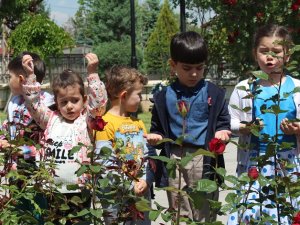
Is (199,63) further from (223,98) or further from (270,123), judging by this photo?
(270,123)

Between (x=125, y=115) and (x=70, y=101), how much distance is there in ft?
0.95

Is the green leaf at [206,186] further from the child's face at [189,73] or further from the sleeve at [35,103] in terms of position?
the sleeve at [35,103]

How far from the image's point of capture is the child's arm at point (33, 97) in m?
3.41

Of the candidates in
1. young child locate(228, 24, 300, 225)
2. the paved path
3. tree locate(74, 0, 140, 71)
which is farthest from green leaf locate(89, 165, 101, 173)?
tree locate(74, 0, 140, 71)

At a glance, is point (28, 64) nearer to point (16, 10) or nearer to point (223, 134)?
point (223, 134)

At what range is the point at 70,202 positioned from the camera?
2936 millimetres

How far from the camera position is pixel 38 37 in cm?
2508

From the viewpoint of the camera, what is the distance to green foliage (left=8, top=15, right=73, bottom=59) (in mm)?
24891

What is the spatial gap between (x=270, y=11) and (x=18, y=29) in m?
17.2

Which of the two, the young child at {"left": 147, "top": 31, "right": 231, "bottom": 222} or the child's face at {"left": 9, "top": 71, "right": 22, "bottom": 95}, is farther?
the child's face at {"left": 9, "top": 71, "right": 22, "bottom": 95}

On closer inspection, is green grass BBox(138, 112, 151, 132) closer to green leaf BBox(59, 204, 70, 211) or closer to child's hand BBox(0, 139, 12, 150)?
child's hand BBox(0, 139, 12, 150)

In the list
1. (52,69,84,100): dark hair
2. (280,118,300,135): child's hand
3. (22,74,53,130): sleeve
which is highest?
(52,69,84,100): dark hair

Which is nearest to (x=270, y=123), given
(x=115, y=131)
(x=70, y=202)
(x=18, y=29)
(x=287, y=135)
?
(x=287, y=135)

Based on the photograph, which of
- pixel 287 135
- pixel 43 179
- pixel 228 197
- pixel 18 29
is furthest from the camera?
pixel 18 29
